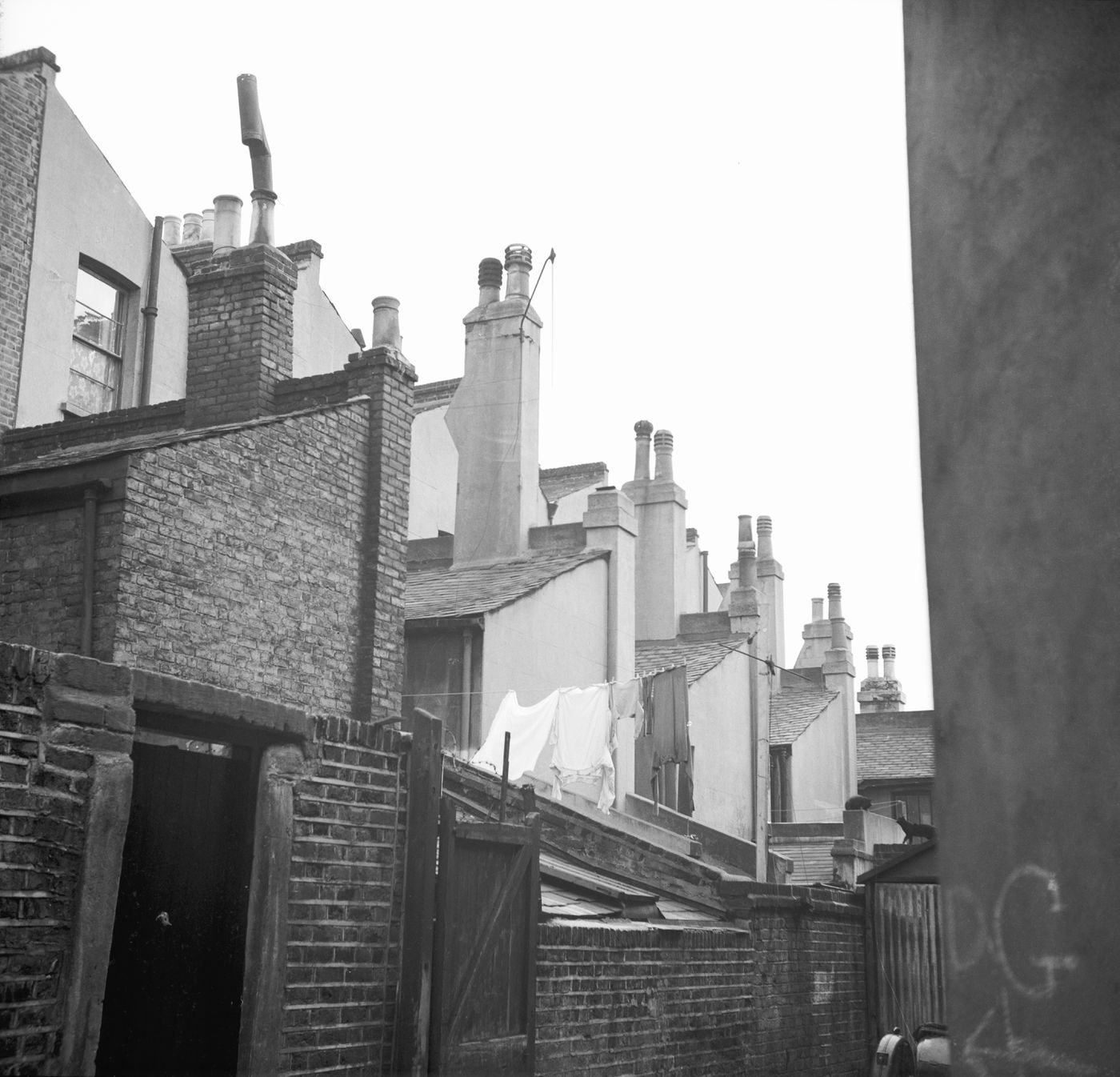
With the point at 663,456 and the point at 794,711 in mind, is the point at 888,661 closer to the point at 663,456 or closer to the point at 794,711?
the point at 794,711

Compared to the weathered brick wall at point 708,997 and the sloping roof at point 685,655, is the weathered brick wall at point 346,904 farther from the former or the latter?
the sloping roof at point 685,655

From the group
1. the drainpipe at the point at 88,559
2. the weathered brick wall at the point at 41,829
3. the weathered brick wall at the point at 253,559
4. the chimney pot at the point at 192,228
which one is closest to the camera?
the weathered brick wall at the point at 41,829

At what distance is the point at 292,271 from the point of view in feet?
44.4

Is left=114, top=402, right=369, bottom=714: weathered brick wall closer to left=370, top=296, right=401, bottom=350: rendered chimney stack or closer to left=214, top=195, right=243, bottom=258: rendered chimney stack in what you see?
left=370, top=296, right=401, bottom=350: rendered chimney stack

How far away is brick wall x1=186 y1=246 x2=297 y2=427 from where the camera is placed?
518 inches

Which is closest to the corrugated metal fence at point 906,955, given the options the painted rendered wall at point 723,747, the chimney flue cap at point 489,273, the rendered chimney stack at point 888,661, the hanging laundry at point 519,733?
the hanging laundry at point 519,733

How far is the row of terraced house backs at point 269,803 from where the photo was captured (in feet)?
16.5

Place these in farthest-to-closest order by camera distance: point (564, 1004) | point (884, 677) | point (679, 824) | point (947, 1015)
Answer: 1. point (884, 677)
2. point (679, 824)
3. point (564, 1004)
4. point (947, 1015)

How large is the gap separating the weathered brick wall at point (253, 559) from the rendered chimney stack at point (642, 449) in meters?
15.0

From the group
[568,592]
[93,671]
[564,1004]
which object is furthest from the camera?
[568,592]

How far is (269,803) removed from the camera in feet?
19.9

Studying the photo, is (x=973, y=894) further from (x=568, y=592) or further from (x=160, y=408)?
(x=568, y=592)

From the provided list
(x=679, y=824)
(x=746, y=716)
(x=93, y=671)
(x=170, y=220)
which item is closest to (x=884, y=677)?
(x=746, y=716)

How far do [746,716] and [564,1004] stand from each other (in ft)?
57.9
